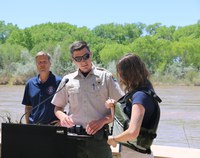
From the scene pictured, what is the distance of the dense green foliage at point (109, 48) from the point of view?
18.3 meters

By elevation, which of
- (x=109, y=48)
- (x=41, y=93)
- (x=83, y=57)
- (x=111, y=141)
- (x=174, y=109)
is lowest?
(x=174, y=109)

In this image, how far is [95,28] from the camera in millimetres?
38719

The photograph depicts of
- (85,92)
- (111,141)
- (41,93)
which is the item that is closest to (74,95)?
(85,92)

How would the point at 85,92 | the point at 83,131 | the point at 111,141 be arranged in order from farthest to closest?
the point at 85,92
the point at 83,131
the point at 111,141

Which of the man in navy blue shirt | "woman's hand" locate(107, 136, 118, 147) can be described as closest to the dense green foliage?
the man in navy blue shirt

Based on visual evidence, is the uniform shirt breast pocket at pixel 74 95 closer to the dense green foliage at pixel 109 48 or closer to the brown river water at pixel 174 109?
the dense green foliage at pixel 109 48

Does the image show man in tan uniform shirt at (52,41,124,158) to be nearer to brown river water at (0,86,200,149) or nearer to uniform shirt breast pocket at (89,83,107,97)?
uniform shirt breast pocket at (89,83,107,97)

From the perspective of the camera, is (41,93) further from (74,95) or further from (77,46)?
(77,46)

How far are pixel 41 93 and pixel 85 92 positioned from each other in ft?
1.93

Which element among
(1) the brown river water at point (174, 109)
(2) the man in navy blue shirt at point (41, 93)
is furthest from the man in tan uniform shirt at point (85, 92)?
(1) the brown river water at point (174, 109)

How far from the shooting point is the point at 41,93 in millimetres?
2475

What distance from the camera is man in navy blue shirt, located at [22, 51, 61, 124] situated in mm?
2400

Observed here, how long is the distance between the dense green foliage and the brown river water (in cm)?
94

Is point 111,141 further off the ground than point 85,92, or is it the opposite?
point 85,92
